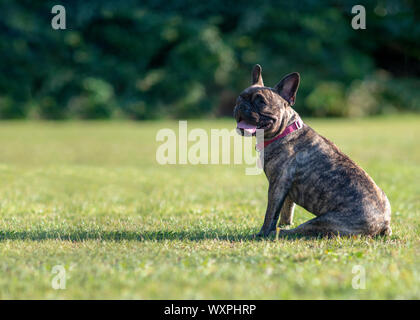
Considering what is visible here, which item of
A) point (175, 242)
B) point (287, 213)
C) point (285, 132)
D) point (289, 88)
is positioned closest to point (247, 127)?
point (285, 132)

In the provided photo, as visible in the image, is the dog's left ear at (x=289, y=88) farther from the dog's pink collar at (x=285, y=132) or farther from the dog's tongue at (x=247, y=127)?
the dog's tongue at (x=247, y=127)

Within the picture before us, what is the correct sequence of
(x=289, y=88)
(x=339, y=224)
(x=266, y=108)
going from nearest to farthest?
(x=339, y=224) < (x=266, y=108) < (x=289, y=88)

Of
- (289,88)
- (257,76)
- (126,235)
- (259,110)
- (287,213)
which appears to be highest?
(257,76)

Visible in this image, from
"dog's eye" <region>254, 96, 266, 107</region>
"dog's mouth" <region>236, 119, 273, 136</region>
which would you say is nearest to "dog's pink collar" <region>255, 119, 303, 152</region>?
"dog's mouth" <region>236, 119, 273, 136</region>

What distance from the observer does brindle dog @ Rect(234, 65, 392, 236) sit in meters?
4.81

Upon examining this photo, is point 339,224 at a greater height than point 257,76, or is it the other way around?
point 257,76

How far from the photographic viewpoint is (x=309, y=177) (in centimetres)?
501

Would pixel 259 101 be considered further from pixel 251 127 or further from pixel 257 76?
pixel 257 76

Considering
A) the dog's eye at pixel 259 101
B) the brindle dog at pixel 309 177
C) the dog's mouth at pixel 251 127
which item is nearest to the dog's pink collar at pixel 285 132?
the brindle dog at pixel 309 177

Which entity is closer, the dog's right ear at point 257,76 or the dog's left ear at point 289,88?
the dog's left ear at point 289,88

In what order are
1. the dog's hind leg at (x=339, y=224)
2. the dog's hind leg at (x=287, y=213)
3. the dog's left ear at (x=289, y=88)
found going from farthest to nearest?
the dog's hind leg at (x=287, y=213) → the dog's left ear at (x=289, y=88) → the dog's hind leg at (x=339, y=224)

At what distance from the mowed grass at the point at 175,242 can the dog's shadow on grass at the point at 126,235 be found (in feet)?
0.04

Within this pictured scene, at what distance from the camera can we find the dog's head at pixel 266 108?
4.96 meters

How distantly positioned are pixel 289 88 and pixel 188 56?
76.5ft
